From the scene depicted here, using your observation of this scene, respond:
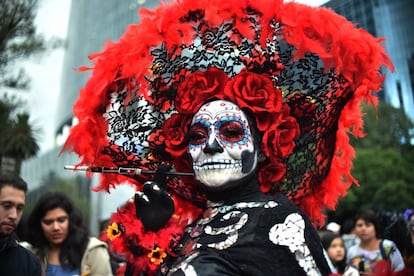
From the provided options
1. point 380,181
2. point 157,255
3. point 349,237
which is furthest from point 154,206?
point 380,181

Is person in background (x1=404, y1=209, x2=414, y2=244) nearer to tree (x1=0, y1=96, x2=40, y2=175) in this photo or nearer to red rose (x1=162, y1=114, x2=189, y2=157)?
red rose (x1=162, y1=114, x2=189, y2=157)

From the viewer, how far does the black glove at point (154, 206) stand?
270 cm

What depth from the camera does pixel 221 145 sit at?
2717mm

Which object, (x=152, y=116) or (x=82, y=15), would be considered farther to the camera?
(x=82, y=15)

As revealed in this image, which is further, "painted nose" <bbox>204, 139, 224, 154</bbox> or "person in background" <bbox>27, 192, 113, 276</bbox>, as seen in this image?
"person in background" <bbox>27, 192, 113, 276</bbox>

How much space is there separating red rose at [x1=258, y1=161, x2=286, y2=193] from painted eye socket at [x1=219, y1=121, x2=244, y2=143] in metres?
0.33

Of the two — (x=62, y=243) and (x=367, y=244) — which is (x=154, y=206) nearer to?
(x=62, y=243)

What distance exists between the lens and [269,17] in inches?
108

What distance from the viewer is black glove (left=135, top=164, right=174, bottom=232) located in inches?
106

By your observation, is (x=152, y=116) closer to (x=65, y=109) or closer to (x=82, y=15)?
(x=82, y=15)

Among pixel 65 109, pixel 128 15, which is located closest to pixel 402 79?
pixel 128 15

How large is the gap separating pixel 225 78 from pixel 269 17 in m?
0.45

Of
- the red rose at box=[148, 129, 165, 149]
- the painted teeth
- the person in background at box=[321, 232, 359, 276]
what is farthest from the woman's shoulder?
the person in background at box=[321, 232, 359, 276]

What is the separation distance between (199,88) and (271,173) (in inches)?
25.9
